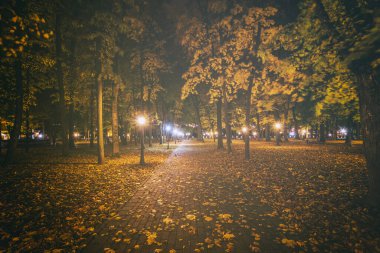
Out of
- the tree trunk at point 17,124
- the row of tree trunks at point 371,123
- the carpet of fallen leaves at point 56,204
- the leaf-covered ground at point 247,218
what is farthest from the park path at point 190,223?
the tree trunk at point 17,124

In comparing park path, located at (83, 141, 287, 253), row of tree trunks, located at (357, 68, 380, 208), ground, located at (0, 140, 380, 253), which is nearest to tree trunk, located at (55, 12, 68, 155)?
ground, located at (0, 140, 380, 253)

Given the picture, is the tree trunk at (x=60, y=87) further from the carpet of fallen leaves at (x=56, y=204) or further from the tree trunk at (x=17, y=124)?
the carpet of fallen leaves at (x=56, y=204)

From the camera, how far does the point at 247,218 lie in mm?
6172

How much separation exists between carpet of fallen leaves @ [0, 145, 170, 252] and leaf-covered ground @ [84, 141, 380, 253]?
57 cm

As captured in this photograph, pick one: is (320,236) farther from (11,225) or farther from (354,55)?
(11,225)

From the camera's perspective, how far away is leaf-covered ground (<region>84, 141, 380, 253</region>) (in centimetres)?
473

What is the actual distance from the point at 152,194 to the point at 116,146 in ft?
44.5

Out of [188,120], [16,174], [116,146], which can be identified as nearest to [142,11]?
[116,146]

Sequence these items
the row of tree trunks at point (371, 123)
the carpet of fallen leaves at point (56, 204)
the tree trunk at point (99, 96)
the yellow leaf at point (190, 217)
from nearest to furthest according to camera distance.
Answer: the carpet of fallen leaves at point (56, 204), the row of tree trunks at point (371, 123), the yellow leaf at point (190, 217), the tree trunk at point (99, 96)

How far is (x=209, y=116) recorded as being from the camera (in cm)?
5472

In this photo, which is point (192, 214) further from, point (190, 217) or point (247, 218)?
point (247, 218)

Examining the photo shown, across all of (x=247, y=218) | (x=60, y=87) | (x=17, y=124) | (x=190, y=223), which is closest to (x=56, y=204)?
(x=190, y=223)

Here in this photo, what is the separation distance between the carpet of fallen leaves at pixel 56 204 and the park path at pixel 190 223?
1.82ft

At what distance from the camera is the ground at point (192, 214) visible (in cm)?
480
